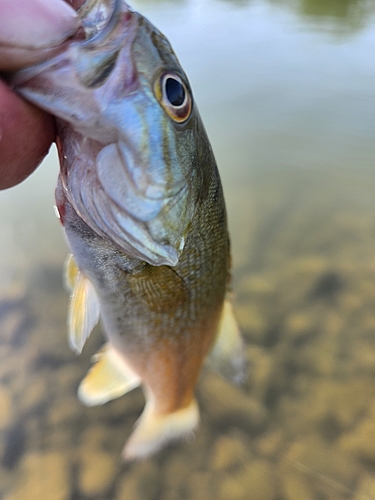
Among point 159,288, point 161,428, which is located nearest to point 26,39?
point 159,288

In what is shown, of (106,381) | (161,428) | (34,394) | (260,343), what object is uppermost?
(106,381)

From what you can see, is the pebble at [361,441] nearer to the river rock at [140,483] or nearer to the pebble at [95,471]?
the river rock at [140,483]

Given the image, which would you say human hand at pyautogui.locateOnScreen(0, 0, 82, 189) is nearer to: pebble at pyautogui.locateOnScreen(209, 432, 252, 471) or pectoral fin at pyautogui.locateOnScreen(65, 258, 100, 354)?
pectoral fin at pyautogui.locateOnScreen(65, 258, 100, 354)

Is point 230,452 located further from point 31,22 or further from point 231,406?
point 31,22

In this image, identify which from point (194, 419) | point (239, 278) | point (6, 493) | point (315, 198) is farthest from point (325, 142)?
point (6, 493)

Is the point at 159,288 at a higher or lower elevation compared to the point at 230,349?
higher

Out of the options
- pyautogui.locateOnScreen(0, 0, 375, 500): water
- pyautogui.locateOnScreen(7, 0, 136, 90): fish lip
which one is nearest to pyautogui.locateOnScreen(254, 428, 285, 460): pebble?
pyautogui.locateOnScreen(0, 0, 375, 500): water

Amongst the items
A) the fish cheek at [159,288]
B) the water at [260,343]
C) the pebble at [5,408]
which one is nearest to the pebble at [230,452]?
the water at [260,343]
